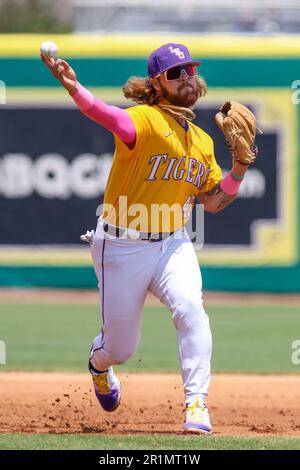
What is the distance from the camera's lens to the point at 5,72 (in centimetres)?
1194

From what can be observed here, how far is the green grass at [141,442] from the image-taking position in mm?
4297

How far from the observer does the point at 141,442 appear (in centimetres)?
445

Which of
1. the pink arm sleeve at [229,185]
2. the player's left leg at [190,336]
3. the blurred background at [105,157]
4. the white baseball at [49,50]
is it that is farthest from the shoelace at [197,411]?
the blurred background at [105,157]

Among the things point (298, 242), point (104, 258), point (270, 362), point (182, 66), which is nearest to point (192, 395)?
point (104, 258)

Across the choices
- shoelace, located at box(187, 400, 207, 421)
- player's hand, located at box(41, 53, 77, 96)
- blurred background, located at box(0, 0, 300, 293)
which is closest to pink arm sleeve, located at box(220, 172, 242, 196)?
player's hand, located at box(41, 53, 77, 96)

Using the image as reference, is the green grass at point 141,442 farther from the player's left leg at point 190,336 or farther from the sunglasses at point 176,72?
the sunglasses at point 176,72

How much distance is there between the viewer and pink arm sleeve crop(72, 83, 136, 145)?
4.61 metres

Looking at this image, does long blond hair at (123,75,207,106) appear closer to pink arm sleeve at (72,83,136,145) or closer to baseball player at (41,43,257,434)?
baseball player at (41,43,257,434)

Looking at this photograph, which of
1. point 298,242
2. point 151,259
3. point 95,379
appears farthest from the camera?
point 298,242

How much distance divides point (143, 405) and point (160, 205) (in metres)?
1.91

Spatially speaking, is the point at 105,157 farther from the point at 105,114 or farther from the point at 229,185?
the point at 105,114

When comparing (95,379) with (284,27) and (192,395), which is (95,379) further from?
(284,27)

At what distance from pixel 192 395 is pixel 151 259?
68 centimetres

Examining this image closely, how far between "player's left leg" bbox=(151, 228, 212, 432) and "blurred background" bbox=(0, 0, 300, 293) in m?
7.07
